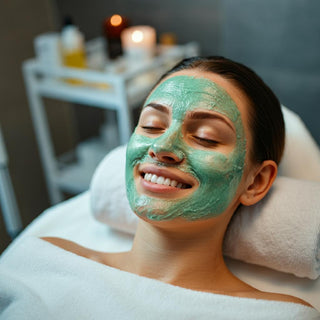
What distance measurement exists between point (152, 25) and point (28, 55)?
1.88ft

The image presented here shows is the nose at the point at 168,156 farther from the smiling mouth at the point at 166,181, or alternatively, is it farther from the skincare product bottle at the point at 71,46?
the skincare product bottle at the point at 71,46

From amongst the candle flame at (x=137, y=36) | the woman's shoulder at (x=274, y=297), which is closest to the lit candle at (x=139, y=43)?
the candle flame at (x=137, y=36)

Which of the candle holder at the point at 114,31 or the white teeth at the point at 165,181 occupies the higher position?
the candle holder at the point at 114,31

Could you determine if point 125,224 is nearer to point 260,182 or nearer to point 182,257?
point 182,257

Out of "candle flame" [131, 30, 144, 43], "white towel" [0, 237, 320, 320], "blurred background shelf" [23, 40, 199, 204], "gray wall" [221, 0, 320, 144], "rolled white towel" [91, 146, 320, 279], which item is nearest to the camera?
"white towel" [0, 237, 320, 320]

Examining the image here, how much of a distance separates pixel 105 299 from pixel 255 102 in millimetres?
501

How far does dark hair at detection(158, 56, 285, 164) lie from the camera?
2.79ft

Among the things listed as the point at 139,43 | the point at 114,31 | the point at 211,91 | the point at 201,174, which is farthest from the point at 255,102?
the point at 114,31

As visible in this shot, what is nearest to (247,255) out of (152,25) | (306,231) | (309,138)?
(306,231)

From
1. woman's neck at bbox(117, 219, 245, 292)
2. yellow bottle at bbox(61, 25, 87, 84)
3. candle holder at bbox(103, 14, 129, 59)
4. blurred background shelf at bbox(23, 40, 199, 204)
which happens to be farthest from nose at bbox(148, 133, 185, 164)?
candle holder at bbox(103, 14, 129, 59)

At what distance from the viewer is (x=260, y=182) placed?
896mm

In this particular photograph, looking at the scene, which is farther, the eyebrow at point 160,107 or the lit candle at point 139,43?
the lit candle at point 139,43

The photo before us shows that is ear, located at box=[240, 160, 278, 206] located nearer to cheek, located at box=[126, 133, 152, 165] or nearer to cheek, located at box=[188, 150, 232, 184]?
cheek, located at box=[188, 150, 232, 184]

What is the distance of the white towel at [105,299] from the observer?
76 centimetres
